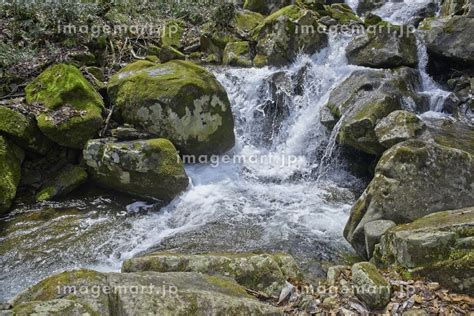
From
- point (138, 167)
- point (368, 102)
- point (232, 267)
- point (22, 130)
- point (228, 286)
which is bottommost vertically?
point (232, 267)

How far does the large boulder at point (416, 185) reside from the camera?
233 inches

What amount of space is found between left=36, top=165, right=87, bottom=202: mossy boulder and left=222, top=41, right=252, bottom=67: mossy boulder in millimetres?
6618

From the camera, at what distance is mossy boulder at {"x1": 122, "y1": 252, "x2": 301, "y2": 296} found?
489 cm

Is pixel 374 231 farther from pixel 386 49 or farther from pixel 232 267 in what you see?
pixel 386 49

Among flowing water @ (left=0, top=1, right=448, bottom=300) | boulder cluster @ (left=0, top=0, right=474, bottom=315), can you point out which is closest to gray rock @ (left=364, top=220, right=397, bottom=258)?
boulder cluster @ (left=0, top=0, right=474, bottom=315)

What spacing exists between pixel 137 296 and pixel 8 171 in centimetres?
599

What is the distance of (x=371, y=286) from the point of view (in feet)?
14.4

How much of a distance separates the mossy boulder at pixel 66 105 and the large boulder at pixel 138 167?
43 cm

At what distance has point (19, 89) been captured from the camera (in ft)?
30.2

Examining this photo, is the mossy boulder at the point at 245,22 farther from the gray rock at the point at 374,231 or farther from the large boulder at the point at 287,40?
the gray rock at the point at 374,231

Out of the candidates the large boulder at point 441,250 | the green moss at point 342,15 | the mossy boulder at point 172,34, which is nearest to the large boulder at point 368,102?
the large boulder at point 441,250

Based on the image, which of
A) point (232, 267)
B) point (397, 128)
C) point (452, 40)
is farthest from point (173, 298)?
point (452, 40)

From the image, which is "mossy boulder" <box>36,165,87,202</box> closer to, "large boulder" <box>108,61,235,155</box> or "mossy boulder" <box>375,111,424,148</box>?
"large boulder" <box>108,61,235,155</box>

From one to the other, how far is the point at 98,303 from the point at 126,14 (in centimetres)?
1337
